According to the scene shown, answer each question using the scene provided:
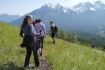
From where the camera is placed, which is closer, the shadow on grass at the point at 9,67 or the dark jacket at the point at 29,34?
the shadow on grass at the point at 9,67

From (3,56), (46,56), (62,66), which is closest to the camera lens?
(62,66)

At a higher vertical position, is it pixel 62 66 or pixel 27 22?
pixel 27 22

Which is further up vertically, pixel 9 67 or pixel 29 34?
pixel 29 34

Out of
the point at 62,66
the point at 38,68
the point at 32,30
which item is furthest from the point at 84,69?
the point at 32,30

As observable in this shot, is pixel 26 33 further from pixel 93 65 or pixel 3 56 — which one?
pixel 93 65

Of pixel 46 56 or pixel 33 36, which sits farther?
pixel 46 56

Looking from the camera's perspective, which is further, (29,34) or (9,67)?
(29,34)

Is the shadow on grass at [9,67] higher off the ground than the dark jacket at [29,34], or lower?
lower

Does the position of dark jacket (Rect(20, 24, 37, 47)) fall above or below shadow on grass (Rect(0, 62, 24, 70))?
above

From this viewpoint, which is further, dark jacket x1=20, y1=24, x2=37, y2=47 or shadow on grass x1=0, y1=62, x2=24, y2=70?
dark jacket x1=20, y1=24, x2=37, y2=47

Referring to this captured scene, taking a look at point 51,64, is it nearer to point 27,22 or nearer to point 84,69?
point 84,69

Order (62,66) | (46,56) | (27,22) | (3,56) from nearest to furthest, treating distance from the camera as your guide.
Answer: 1. (27,22)
2. (62,66)
3. (3,56)
4. (46,56)

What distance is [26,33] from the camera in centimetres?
1736

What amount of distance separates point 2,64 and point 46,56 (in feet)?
21.6
